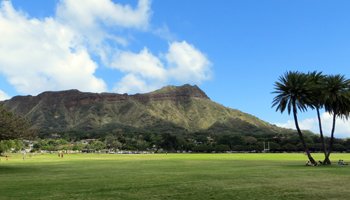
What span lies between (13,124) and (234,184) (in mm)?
31054

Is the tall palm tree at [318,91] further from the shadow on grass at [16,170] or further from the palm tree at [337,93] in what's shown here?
the shadow on grass at [16,170]

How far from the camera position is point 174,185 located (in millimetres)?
29938

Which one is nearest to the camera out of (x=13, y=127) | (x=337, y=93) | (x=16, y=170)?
(x=13, y=127)

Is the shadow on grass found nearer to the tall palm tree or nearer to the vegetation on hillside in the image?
the vegetation on hillside

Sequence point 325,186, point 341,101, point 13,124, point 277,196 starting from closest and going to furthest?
point 277,196, point 325,186, point 13,124, point 341,101

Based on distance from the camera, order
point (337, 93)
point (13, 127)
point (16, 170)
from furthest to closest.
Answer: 1. point (337, 93)
2. point (16, 170)
3. point (13, 127)

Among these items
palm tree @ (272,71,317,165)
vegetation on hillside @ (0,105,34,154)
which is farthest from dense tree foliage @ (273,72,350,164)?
vegetation on hillside @ (0,105,34,154)

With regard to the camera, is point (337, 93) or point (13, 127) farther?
point (337, 93)

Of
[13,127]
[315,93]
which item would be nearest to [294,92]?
[315,93]

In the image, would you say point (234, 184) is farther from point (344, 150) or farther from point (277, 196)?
point (344, 150)

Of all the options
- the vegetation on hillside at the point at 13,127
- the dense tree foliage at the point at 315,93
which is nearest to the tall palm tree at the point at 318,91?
the dense tree foliage at the point at 315,93

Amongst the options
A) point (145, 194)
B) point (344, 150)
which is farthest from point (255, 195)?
point (344, 150)

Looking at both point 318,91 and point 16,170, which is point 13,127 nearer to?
point 16,170

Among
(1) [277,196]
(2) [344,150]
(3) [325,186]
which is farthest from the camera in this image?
(2) [344,150]
